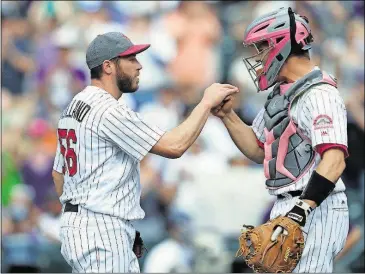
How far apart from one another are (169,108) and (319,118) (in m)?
4.40

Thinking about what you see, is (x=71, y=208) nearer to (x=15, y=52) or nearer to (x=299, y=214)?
(x=299, y=214)

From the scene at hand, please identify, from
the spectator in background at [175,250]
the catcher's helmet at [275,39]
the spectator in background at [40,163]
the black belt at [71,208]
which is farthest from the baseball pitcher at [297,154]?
the spectator in background at [40,163]

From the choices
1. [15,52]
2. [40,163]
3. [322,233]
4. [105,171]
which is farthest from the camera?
[15,52]

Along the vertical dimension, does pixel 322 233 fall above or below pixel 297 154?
below

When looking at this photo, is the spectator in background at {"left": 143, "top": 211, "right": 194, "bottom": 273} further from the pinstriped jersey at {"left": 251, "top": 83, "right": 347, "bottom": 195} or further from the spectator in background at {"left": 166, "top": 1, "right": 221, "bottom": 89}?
the pinstriped jersey at {"left": 251, "top": 83, "right": 347, "bottom": 195}

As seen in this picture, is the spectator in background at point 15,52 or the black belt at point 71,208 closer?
the black belt at point 71,208

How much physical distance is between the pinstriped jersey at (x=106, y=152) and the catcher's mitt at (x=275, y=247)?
737mm

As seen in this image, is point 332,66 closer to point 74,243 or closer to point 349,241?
point 349,241

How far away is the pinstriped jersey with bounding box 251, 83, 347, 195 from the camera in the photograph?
195 inches

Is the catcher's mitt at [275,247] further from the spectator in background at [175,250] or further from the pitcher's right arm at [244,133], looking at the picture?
the spectator in background at [175,250]

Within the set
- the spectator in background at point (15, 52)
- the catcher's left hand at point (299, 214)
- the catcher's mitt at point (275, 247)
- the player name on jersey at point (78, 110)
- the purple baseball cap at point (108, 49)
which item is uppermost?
the spectator in background at point (15, 52)

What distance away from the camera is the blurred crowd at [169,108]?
903 cm

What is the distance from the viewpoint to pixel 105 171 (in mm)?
5281

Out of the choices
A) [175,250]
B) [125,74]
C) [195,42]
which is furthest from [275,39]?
[195,42]
